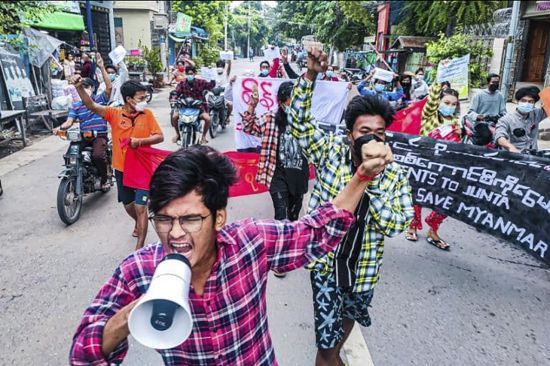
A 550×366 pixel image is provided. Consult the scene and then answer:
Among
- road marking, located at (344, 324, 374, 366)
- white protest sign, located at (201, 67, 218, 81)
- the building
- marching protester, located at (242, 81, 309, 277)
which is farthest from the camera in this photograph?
the building

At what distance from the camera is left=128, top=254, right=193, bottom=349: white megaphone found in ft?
3.06

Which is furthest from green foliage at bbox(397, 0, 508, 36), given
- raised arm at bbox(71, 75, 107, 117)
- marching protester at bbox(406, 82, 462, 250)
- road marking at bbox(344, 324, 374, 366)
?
road marking at bbox(344, 324, 374, 366)

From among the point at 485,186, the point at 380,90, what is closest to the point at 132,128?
the point at 485,186

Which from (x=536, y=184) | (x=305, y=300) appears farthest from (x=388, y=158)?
(x=536, y=184)

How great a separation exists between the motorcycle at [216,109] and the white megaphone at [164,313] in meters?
9.46

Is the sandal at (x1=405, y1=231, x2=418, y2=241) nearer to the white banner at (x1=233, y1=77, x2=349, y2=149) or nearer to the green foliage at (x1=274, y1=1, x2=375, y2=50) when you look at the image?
the white banner at (x1=233, y1=77, x2=349, y2=149)

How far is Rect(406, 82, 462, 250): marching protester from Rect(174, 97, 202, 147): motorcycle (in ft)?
15.3

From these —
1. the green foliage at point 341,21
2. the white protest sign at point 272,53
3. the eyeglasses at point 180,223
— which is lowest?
the eyeglasses at point 180,223

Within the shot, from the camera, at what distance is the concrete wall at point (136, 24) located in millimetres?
26953

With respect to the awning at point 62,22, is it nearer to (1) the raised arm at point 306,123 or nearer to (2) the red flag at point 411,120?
(2) the red flag at point 411,120

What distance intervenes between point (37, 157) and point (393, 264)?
7.01 metres

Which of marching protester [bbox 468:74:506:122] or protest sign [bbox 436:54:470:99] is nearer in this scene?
protest sign [bbox 436:54:470:99]

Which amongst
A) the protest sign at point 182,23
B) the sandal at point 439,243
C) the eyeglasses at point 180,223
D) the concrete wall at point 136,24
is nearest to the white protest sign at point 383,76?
the sandal at point 439,243

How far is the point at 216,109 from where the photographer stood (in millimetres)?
10602
